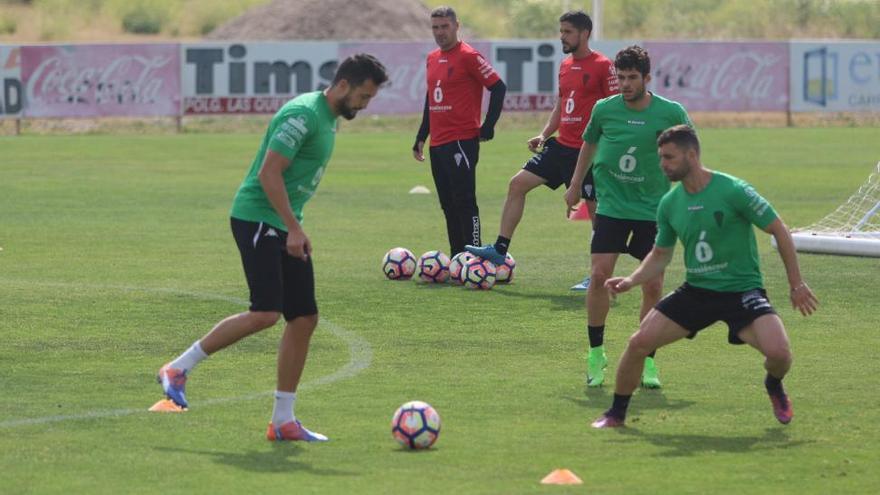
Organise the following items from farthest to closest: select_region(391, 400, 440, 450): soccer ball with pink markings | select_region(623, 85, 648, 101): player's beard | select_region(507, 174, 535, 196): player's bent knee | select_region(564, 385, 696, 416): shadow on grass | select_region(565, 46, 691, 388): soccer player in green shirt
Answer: select_region(507, 174, 535, 196): player's bent knee
select_region(565, 46, 691, 388): soccer player in green shirt
select_region(623, 85, 648, 101): player's beard
select_region(564, 385, 696, 416): shadow on grass
select_region(391, 400, 440, 450): soccer ball with pink markings

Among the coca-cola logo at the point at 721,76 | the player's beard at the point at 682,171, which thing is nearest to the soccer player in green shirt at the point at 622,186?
the player's beard at the point at 682,171

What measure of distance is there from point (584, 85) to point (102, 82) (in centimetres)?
2657

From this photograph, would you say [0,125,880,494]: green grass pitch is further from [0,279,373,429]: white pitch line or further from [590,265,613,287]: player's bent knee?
[590,265,613,287]: player's bent knee

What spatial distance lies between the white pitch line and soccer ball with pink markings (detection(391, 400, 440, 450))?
161cm

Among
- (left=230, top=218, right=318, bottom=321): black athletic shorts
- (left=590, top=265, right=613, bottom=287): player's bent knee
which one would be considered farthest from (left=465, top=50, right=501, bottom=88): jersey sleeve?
(left=230, top=218, right=318, bottom=321): black athletic shorts

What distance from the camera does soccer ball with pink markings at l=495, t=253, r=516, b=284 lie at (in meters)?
14.8

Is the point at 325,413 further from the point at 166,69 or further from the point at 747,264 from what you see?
the point at 166,69

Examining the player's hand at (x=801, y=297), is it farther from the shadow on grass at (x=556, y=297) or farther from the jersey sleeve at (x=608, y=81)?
the jersey sleeve at (x=608, y=81)

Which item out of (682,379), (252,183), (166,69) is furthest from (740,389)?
(166,69)

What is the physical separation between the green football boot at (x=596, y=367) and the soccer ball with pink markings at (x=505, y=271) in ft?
14.6

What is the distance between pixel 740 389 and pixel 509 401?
1481 millimetres

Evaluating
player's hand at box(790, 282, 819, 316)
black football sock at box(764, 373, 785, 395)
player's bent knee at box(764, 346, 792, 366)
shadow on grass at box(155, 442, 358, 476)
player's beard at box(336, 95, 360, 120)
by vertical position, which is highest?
player's beard at box(336, 95, 360, 120)

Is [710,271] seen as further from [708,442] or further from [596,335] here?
[596,335]

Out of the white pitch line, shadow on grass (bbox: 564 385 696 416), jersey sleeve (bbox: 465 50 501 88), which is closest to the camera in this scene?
the white pitch line
